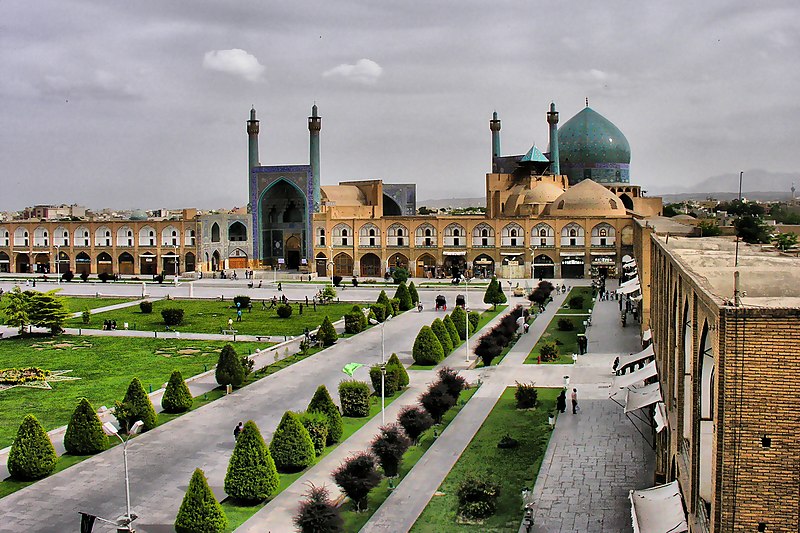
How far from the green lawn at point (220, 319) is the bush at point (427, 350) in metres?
8.45

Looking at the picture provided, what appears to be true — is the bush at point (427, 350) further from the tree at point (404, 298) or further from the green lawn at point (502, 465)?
the tree at point (404, 298)

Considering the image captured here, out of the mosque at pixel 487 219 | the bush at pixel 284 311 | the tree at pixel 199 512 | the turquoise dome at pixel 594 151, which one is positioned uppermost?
the turquoise dome at pixel 594 151

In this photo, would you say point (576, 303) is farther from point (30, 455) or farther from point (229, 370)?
point (30, 455)

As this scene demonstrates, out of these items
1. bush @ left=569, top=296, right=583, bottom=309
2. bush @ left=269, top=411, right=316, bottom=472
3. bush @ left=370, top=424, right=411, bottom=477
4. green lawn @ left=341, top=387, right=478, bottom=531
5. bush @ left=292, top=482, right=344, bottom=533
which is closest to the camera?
bush @ left=292, top=482, right=344, bottom=533

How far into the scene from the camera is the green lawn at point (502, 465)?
44.8ft

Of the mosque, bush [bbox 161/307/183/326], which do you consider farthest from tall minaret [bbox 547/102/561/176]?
bush [bbox 161/307/183/326]

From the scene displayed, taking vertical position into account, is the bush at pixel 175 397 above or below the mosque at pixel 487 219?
below

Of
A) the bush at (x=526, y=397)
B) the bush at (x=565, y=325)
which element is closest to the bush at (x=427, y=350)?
the bush at (x=526, y=397)

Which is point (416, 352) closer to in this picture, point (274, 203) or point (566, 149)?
→ point (274, 203)

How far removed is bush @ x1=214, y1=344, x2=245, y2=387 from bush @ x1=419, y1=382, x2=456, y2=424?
21.0 feet

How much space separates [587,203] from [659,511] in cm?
5006

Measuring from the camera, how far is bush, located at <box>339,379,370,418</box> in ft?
67.3

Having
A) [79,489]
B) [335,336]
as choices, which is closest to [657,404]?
[79,489]

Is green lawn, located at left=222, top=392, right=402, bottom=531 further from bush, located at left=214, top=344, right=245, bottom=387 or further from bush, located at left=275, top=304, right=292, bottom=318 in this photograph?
bush, located at left=275, top=304, right=292, bottom=318
